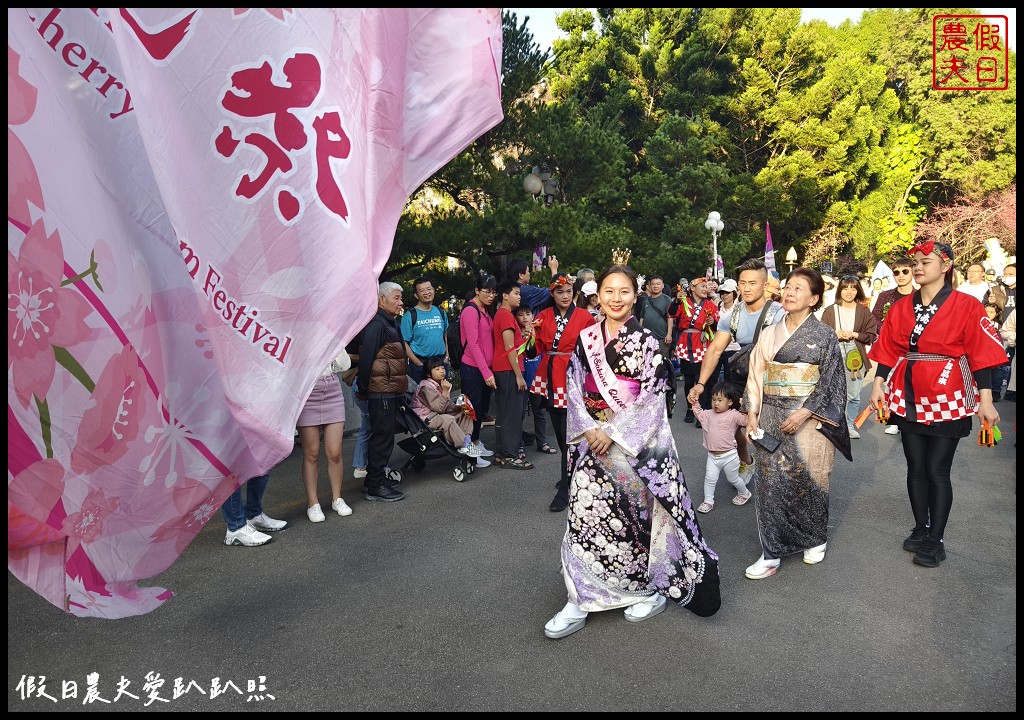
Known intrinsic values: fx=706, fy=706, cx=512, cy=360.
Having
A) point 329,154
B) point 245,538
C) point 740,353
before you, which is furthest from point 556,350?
point 329,154

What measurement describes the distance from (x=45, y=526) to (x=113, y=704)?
56.7 inches

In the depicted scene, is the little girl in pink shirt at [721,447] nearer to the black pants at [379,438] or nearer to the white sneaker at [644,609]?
the white sneaker at [644,609]

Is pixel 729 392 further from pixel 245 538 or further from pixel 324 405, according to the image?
pixel 245 538

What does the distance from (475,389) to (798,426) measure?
342 centimetres

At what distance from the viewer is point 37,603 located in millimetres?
3748

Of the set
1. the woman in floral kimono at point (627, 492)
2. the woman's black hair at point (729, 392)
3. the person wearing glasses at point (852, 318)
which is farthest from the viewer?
the person wearing glasses at point (852, 318)

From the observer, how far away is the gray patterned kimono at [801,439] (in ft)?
12.9

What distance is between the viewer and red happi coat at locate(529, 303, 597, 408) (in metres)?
5.33

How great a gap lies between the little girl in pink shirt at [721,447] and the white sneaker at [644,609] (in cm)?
176

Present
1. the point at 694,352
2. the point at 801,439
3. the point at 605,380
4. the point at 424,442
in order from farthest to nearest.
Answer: the point at 694,352 < the point at 424,442 < the point at 801,439 < the point at 605,380

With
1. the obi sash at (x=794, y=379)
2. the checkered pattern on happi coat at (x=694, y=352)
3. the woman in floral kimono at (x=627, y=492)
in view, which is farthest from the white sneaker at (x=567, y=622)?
the checkered pattern on happi coat at (x=694, y=352)

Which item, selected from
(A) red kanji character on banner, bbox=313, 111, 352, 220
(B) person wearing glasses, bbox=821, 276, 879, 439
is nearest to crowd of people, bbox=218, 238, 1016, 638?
(A) red kanji character on banner, bbox=313, 111, 352, 220

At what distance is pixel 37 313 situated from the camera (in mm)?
1801

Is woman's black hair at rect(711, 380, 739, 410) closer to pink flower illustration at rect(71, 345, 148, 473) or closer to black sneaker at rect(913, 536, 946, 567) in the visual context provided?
black sneaker at rect(913, 536, 946, 567)
